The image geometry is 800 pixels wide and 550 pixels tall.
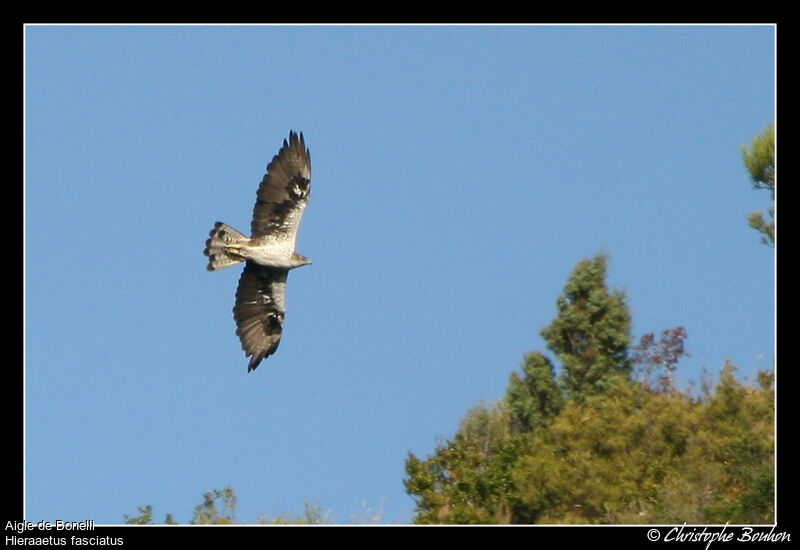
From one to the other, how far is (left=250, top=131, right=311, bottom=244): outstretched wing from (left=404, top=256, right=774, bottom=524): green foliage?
5245 millimetres

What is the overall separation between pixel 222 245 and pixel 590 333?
43.4 ft

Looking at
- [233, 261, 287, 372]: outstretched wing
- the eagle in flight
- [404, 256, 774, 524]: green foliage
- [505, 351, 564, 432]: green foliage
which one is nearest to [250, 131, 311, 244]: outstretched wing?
the eagle in flight

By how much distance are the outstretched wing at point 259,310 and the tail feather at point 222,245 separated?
0.49m

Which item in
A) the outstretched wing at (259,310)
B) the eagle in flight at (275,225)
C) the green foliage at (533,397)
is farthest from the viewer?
the green foliage at (533,397)

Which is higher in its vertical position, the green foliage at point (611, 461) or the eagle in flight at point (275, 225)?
the eagle in flight at point (275, 225)

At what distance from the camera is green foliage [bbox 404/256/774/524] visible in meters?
28.2

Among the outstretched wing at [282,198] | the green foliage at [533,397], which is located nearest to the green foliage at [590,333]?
the green foliage at [533,397]

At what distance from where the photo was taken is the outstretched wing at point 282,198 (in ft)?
84.4

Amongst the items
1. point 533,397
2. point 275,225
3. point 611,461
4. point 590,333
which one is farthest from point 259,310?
point 590,333

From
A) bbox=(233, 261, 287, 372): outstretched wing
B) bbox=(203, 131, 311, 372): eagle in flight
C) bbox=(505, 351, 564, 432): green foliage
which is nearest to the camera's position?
bbox=(203, 131, 311, 372): eagle in flight

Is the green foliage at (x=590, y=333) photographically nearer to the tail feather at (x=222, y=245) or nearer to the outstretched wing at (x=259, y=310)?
the outstretched wing at (x=259, y=310)

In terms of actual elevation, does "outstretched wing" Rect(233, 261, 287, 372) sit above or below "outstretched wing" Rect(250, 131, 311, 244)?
below

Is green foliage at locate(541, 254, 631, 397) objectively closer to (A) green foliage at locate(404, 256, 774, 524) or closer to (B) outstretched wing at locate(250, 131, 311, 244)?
(A) green foliage at locate(404, 256, 774, 524)
